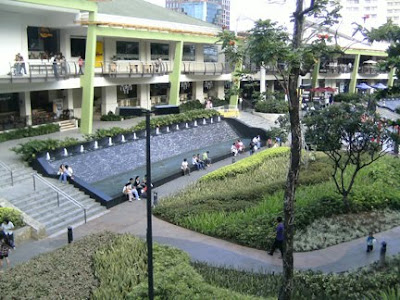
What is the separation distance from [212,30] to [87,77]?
60.2 feet

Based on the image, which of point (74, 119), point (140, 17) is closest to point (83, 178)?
point (74, 119)

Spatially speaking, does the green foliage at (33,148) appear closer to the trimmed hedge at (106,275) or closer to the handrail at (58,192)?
the handrail at (58,192)

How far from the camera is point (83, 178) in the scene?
76.1 ft

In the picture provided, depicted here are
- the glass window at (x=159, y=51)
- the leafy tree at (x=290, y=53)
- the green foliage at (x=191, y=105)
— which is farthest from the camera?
the green foliage at (x=191, y=105)

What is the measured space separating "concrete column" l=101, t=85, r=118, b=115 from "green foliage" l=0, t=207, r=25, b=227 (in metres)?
19.2

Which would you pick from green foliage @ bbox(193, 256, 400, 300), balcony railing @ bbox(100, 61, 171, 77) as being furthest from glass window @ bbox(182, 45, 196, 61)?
green foliage @ bbox(193, 256, 400, 300)

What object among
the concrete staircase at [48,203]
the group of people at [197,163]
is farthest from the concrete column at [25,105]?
the group of people at [197,163]

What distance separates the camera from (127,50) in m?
36.8

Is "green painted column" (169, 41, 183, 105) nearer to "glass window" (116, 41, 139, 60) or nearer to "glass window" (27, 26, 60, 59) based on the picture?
"glass window" (116, 41, 139, 60)

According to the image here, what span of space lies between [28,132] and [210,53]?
24.7 meters

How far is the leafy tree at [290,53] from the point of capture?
8.30 meters

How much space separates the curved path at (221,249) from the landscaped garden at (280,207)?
1.27ft

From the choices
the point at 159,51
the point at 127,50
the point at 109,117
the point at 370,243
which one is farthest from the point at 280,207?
the point at 159,51

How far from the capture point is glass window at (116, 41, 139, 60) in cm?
3599
